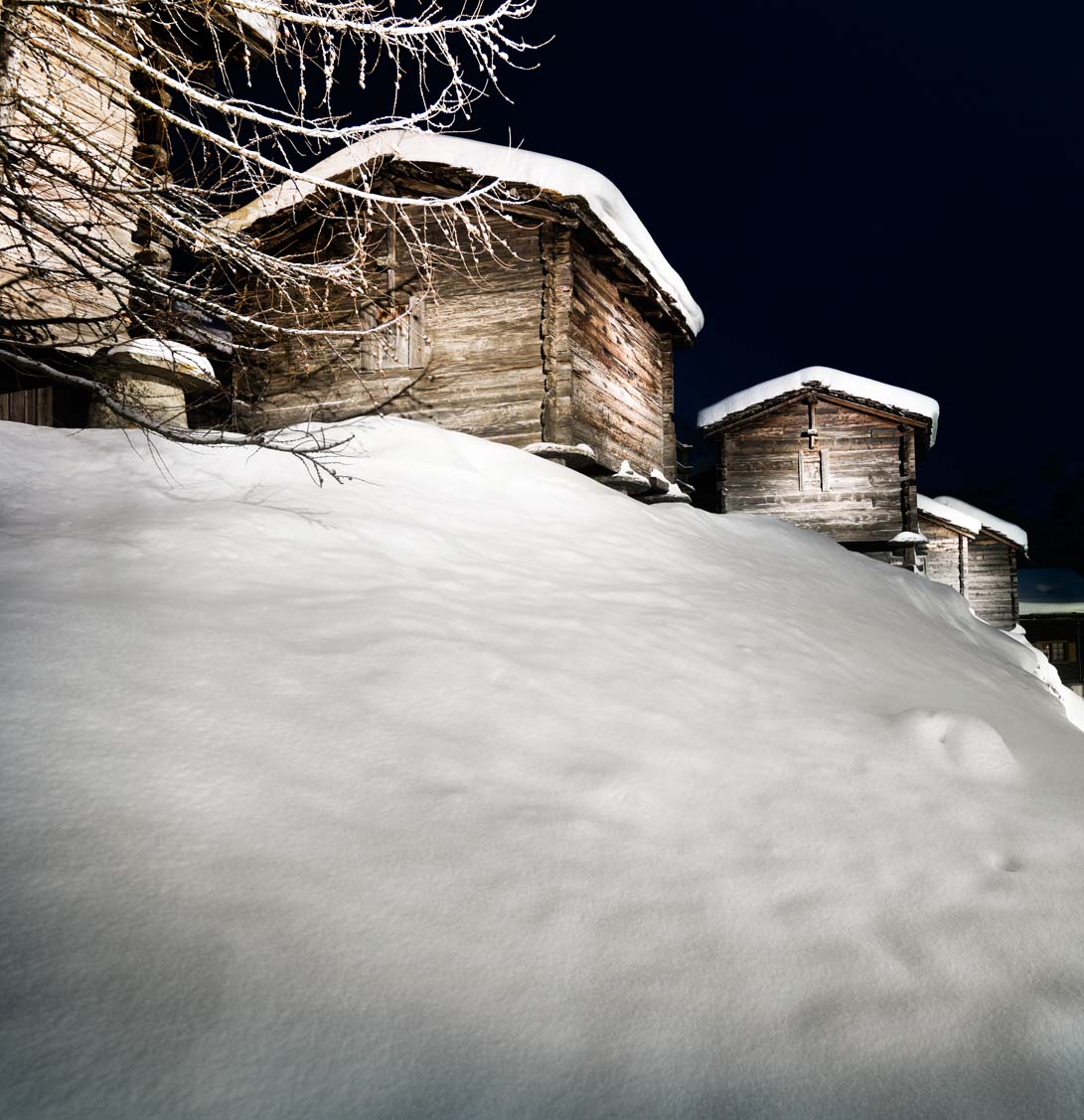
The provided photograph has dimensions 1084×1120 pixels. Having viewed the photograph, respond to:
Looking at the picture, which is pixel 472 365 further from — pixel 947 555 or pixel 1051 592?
pixel 1051 592

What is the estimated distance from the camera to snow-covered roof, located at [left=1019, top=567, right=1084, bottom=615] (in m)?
26.2

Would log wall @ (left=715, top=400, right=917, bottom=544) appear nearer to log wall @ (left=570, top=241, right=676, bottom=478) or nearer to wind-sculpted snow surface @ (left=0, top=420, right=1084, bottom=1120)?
log wall @ (left=570, top=241, right=676, bottom=478)

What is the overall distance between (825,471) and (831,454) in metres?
0.43

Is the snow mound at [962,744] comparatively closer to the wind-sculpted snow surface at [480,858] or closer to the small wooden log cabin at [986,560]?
the wind-sculpted snow surface at [480,858]

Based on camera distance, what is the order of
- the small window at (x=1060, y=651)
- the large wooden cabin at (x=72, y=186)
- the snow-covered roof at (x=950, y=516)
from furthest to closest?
the small window at (x=1060, y=651), the snow-covered roof at (x=950, y=516), the large wooden cabin at (x=72, y=186)

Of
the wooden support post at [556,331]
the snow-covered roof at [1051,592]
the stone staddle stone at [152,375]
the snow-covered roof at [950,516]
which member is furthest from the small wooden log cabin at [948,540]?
the stone staddle stone at [152,375]

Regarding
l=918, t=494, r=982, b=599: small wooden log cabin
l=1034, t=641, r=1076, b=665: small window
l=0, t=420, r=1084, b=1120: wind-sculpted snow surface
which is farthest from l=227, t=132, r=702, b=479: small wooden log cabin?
l=1034, t=641, r=1076, b=665: small window

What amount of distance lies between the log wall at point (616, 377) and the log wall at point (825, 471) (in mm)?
4945

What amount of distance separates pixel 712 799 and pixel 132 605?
7.15ft

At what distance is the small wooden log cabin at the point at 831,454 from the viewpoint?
16.4 m

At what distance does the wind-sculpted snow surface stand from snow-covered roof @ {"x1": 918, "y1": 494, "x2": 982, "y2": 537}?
68.2ft

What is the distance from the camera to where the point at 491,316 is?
970cm

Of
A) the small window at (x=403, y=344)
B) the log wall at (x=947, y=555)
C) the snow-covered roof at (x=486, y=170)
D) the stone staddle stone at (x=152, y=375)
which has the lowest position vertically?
the log wall at (x=947, y=555)

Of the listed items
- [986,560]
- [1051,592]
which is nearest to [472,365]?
[986,560]
